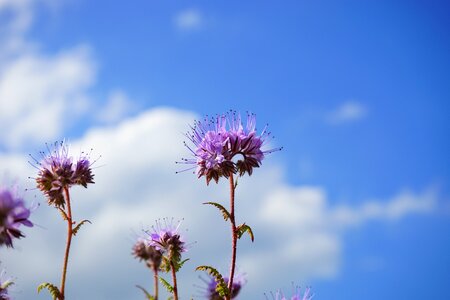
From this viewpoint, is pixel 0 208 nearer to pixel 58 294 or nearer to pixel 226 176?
pixel 58 294

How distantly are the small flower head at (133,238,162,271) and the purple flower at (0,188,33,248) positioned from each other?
150 inches

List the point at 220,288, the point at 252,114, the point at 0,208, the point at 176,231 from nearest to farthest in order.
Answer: the point at 0,208 < the point at 220,288 < the point at 252,114 < the point at 176,231

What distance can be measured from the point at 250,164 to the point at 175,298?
84.9 inches

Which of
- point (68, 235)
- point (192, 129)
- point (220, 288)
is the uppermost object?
point (192, 129)

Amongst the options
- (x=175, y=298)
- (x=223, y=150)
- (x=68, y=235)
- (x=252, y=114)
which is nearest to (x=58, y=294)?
(x=68, y=235)

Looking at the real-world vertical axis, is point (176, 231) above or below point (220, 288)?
above

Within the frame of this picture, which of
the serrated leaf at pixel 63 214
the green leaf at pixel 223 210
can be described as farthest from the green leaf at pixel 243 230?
the serrated leaf at pixel 63 214

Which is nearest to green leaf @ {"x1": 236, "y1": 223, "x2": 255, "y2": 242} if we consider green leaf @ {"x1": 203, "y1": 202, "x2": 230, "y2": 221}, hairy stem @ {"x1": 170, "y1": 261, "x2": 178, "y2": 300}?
green leaf @ {"x1": 203, "y1": 202, "x2": 230, "y2": 221}

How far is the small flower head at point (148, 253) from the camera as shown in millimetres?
10930

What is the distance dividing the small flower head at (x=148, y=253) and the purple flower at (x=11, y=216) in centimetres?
381

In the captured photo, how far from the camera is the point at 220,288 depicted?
7848 millimetres

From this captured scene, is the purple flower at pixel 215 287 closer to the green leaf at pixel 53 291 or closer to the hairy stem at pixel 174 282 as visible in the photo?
the hairy stem at pixel 174 282

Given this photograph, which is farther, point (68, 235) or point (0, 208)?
point (68, 235)

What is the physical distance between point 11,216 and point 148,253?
4.42m
